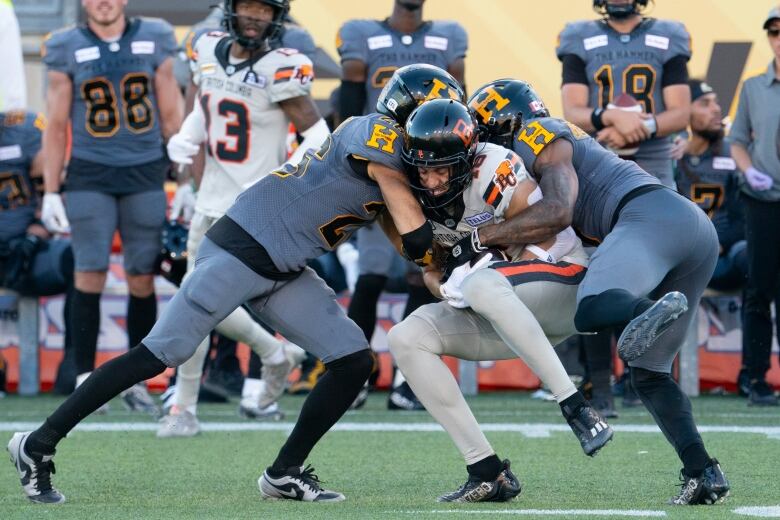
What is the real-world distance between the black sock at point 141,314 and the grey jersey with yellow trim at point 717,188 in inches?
117

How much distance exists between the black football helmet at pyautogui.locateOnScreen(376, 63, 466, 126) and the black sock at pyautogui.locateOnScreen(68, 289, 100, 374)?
9.08ft

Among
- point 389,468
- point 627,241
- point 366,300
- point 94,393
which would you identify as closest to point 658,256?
point 627,241

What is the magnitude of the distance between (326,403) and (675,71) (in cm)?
312

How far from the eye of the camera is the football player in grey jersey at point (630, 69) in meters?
6.50

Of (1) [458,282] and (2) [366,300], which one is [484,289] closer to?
(1) [458,282]

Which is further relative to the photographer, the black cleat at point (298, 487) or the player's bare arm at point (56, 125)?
the player's bare arm at point (56, 125)

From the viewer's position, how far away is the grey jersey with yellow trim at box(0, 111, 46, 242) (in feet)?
26.3

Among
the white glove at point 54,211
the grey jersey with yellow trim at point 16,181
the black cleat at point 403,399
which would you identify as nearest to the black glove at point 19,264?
the grey jersey with yellow trim at point 16,181

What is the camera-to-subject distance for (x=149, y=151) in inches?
267

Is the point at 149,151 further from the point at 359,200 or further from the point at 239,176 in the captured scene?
the point at 359,200

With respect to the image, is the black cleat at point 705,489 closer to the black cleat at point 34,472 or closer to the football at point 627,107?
the black cleat at point 34,472

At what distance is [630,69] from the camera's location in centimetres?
661

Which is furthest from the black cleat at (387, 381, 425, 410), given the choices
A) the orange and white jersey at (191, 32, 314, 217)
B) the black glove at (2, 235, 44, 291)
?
the black glove at (2, 235, 44, 291)

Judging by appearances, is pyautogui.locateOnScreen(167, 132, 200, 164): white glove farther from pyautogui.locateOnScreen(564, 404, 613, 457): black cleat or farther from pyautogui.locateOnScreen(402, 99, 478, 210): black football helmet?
pyautogui.locateOnScreen(564, 404, 613, 457): black cleat
